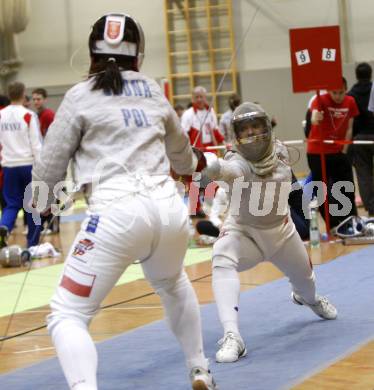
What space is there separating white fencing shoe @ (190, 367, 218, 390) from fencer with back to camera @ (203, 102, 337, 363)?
77 cm

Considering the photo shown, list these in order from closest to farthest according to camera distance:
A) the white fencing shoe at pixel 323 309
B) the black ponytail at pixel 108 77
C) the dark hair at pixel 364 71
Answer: the black ponytail at pixel 108 77, the white fencing shoe at pixel 323 309, the dark hair at pixel 364 71

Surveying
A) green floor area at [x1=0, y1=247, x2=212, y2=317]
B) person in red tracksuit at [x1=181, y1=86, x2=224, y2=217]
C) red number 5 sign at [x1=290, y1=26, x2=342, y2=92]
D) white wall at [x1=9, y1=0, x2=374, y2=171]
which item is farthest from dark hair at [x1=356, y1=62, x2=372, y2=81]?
white wall at [x1=9, y1=0, x2=374, y2=171]

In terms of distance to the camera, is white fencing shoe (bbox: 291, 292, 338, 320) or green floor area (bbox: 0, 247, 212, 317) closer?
white fencing shoe (bbox: 291, 292, 338, 320)

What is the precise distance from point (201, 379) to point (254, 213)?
3.61ft

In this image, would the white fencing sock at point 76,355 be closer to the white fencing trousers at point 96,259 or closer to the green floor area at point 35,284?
the white fencing trousers at point 96,259

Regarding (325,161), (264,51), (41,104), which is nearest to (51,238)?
(41,104)

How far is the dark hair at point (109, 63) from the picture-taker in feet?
8.18

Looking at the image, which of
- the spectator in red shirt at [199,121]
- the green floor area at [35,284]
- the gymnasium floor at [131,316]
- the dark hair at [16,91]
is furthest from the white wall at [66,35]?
the green floor area at [35,284]

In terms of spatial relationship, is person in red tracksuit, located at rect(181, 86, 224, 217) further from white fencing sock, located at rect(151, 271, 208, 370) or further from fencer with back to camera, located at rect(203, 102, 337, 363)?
white fencing sock, located at rect(151, 271, 208, 370)

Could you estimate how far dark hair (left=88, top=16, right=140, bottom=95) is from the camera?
98.1 inches

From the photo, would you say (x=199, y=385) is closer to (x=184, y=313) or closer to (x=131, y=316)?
(x=184, y=313)

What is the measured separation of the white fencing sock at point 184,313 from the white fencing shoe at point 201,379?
2 centimetres

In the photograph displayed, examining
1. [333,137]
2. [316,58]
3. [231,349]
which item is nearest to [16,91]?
[316,58]

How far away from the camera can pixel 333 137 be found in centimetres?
693
